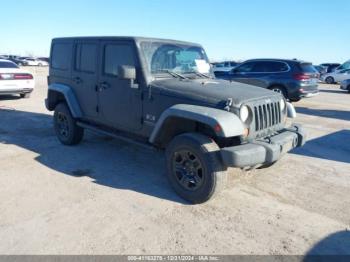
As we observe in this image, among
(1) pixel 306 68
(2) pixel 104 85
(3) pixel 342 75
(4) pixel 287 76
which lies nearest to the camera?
(2) pixel 104 85

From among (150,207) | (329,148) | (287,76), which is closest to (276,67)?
(287,76)

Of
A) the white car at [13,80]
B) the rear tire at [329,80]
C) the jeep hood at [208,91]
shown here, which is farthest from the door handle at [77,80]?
the rear tire at [329,80]

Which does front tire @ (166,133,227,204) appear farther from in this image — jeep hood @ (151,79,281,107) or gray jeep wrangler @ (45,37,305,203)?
jeep hood @ (151,79,281,107)

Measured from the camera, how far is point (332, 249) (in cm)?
328

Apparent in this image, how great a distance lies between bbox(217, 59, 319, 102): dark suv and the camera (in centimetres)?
1245

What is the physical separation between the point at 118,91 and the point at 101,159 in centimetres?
135

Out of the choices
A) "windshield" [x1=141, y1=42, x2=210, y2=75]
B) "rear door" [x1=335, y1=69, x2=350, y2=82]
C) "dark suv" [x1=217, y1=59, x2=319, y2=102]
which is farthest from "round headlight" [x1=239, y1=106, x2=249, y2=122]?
"rear door" [x1=335, y1=69, x2=350, y2=82]

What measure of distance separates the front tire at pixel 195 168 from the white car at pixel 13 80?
969 cm

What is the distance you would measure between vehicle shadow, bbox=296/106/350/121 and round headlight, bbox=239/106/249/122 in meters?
8.04

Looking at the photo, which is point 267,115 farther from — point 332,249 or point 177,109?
point 332,249

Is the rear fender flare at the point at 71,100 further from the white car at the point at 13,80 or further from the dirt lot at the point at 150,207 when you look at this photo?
the white car at the point at 13,80

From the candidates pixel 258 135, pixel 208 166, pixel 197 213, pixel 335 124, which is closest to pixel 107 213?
pixel 197 213

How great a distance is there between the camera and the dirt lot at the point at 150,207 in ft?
10.9

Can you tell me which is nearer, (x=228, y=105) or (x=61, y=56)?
(x=228, y=105)
